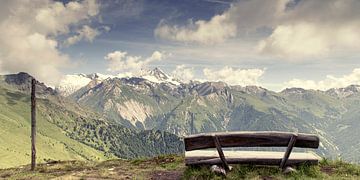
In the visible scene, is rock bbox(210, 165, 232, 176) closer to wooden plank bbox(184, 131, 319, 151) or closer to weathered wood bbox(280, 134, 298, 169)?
wooden plank bbox(184, 131, 319, 151)

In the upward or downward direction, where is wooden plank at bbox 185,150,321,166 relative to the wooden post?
downward

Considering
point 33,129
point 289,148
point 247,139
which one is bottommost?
point 289,148

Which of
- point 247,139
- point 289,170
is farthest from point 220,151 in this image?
point 289,170

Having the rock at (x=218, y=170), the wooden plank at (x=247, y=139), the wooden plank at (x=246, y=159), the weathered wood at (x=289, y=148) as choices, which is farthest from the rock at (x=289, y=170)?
the rock at (x=218, y=170)

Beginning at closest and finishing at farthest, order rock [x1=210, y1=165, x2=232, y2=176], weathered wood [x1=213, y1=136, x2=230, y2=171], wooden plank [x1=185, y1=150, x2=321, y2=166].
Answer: weathered wood [x1=213, y1=136, x2=230, y2=171] → rock [x1=210, y1=165, x2=232, y2=176] → wooden plank [x1=185, y1=150, x2=321, y2=166]

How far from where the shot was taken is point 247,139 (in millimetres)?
16906

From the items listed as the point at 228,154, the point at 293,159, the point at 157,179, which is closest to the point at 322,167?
the point at 293,159

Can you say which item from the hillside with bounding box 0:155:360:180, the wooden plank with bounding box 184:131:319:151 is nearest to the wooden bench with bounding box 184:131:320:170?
the wooden plank with bounding box 184:131:319:151

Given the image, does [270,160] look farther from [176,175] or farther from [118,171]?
[118,171]

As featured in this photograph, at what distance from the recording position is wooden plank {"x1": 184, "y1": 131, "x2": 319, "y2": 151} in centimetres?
1691

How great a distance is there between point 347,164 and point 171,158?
38.7 feet

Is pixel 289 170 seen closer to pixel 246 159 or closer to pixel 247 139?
pixel 246 159

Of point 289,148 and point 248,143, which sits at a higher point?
point 248,143

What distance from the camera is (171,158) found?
26250 mm
